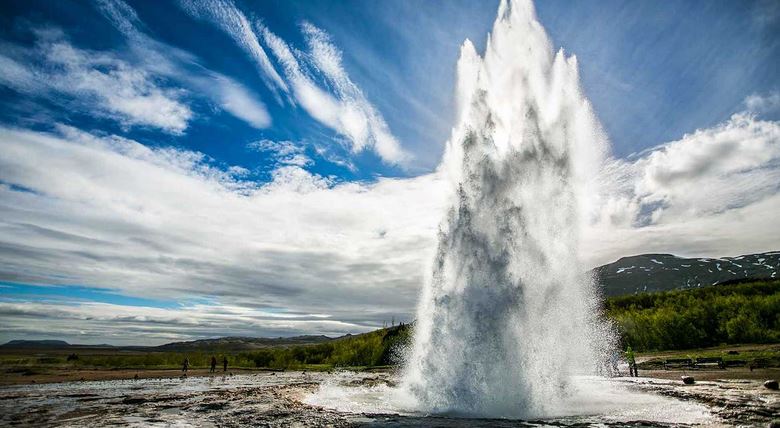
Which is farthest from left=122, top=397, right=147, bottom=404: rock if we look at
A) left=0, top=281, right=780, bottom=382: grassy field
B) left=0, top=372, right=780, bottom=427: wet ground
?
left=0, top=281, right=780, bottom=382: grassy field

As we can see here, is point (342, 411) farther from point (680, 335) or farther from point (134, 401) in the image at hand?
point (680, 335)

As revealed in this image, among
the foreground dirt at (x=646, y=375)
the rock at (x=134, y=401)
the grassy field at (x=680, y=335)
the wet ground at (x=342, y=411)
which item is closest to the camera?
the wet ground at (x=342, y=411)

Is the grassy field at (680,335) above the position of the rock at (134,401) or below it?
above

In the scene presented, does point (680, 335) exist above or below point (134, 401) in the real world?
above

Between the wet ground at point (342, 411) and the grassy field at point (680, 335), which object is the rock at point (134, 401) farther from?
the grassy field at point (680, 335)

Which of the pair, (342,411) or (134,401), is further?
(134,401)

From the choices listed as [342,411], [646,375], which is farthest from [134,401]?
[646,375]

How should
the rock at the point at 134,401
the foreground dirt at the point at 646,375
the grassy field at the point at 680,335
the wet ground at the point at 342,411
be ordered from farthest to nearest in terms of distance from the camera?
the grassy field at the point at 680,335
the foreground dirt at the point at 646,375
the rock at the point at 134,401
the wet ground at the point at 342,411

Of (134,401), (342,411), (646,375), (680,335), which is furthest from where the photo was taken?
(680,335)

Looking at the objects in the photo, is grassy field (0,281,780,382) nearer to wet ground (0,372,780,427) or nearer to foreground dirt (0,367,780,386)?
foreground dirt (0,367,780,386)

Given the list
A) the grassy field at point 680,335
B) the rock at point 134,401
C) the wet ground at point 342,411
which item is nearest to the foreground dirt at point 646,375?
the wet ground at point 342,411

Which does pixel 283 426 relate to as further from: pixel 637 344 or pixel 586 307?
pixel 637 344

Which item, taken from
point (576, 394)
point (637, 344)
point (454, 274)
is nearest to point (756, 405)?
point (576, 394)

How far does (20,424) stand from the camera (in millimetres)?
16438
